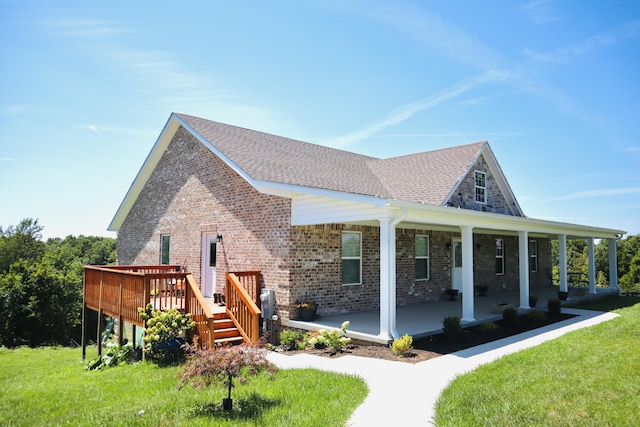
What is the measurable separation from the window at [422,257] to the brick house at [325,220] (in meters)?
0.05

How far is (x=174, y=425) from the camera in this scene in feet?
17.0

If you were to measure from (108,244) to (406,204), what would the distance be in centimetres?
6897

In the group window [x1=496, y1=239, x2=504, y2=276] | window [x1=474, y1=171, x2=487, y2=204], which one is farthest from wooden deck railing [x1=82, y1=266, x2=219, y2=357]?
window [x1=496, y1=239, x2=504, y2=276]

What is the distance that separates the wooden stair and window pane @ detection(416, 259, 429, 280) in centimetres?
733

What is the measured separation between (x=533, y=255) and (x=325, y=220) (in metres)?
17.1

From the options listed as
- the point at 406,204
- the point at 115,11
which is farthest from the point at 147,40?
the point at 406,204

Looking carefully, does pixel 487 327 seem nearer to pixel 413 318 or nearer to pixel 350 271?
pixel 413 318

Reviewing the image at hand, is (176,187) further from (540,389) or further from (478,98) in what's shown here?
(540,389)

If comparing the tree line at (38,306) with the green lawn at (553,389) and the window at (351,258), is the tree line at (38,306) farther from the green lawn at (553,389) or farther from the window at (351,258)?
the green lawn at (553,389)

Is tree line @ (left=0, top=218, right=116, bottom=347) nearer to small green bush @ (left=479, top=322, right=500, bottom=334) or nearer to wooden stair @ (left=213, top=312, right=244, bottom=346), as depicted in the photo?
wooden stair @ (left=213, top=312, right=244, bottom=346)

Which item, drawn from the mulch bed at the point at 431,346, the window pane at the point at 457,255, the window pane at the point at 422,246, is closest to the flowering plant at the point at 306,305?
the mulch bed at the point at 431,346

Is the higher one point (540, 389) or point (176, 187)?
point (176, 187)

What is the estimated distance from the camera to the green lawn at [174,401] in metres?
5.34

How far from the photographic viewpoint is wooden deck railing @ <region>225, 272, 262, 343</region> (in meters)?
9.77
